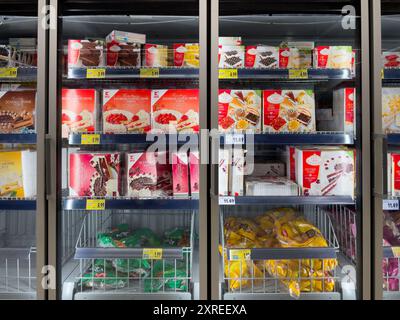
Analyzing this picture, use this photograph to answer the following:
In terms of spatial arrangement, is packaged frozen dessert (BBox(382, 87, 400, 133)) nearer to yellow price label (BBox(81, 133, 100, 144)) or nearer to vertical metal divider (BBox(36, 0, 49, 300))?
yellow price label (BBox(81, 133, 100, 144))

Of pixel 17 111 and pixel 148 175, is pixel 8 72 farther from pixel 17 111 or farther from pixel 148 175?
pixel 148 175

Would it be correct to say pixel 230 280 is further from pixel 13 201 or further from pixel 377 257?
pixel 13 201

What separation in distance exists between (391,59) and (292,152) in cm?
74

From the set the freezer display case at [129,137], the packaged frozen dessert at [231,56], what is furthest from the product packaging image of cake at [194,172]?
the packaged frozen dessert at [231,56]

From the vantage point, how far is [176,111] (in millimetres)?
2100

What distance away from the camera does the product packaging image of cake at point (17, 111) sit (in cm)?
212

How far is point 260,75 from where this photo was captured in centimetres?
198

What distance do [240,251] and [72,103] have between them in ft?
3.75

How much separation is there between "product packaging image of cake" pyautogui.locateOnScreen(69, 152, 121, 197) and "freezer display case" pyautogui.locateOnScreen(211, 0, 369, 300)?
22.2 inches

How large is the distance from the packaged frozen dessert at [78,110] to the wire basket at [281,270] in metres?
0.93

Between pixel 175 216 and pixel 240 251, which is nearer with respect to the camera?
pixel 240 251

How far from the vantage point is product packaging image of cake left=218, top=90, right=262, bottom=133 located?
6.96 feet

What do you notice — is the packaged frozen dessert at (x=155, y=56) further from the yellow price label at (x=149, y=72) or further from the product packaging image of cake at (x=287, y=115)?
the product packaging image of cake at (x=287, y=115)
